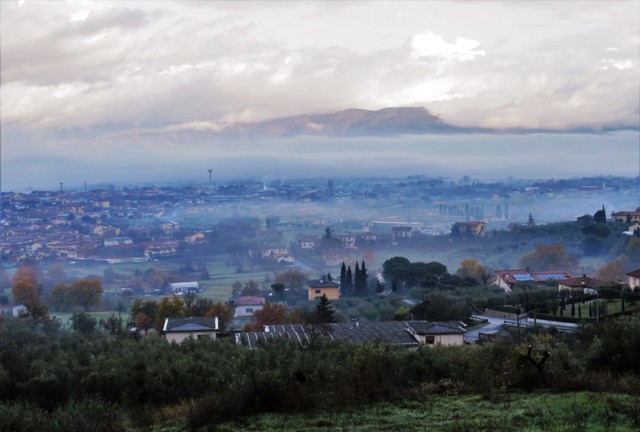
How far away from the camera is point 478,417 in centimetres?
859

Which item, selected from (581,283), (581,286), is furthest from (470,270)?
(581,286)

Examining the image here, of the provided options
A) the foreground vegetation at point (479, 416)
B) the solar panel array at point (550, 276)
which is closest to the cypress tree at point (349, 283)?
the solar panel array at point (550, 276)

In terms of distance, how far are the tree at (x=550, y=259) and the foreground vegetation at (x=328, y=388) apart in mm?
47748

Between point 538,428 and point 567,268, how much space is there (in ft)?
177

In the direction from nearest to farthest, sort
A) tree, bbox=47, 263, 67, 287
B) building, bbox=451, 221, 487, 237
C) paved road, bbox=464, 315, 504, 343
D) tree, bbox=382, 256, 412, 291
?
paved road, bbox=464, 315, 504, 343 → tree, bbox=382, 256, 412, 291 → tree, bbox=47, 263, 67, 287 → building, bbox=451, 221, 487, 237

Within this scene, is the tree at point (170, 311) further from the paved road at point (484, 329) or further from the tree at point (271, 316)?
the paved road at point (484, 329)

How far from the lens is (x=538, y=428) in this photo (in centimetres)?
766

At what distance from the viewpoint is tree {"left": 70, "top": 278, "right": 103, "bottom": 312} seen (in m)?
45.9

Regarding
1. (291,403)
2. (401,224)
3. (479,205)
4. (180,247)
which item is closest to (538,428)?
(291,403)

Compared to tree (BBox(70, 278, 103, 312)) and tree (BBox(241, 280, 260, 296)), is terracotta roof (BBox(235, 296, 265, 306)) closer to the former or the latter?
tree (BBox(241, 280, 260, 296))

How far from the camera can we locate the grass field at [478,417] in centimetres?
773

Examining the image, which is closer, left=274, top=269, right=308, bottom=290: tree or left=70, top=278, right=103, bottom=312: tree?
left=70, top=278, right=103, bottom=312: tree

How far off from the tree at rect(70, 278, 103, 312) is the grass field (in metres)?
38.6

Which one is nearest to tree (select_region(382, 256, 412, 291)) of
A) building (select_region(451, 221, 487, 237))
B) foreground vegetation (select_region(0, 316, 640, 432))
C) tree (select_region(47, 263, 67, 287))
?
tree (select_region(47, 263, 67, 287))
